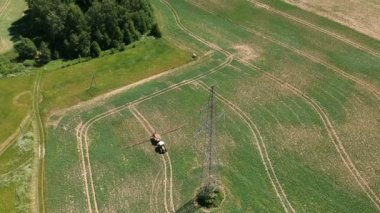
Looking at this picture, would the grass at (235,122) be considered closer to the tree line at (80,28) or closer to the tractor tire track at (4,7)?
the tree line at (80,28)

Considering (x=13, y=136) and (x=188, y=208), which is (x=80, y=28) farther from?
(x=188, y=208)

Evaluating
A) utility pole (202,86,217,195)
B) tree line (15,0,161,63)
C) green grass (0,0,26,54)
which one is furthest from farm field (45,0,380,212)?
green grass (0,0,26,54)

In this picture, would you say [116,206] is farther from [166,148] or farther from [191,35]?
[191,35]

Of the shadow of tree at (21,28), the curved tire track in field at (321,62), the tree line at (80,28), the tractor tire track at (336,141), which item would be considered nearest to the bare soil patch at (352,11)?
the curved tire track in field at (321,62)

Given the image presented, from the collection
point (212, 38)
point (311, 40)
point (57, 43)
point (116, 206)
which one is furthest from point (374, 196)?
point (57, 43)

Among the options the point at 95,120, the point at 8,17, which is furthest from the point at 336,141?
the point at 8,17
